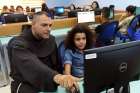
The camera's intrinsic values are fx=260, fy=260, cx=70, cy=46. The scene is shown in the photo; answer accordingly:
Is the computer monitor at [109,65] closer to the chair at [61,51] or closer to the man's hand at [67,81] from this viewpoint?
the man's hand at [67,81]

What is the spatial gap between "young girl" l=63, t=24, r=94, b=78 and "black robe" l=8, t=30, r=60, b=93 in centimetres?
22

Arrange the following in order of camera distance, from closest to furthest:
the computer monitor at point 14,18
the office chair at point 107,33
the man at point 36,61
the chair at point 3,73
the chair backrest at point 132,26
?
the man at point 36,61
the chair at point 3,73
the office chair at point 107,33
the chair backrest at point 132,26
the computer monitor at point 14,18

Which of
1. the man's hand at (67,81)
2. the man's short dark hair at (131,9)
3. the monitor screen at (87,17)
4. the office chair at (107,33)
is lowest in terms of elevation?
the office chair at (107,33)

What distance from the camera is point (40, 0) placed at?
448 inches

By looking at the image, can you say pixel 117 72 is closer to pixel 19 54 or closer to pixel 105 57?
pixel 105 57

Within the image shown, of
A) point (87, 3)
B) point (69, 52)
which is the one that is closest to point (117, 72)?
point (69, 52)

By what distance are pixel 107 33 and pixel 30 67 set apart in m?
3.03

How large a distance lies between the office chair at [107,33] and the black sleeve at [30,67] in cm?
280

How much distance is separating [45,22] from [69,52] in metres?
0.45

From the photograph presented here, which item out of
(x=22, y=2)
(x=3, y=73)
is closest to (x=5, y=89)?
(x=3, y=73)

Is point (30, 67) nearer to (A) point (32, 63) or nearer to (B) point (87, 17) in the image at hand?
(A) point (32, 63)

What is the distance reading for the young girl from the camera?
2338 millimetres

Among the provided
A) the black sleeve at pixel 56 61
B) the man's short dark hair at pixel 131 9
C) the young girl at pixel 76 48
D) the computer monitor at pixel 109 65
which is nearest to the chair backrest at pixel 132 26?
the man's short dark hair at pixel 131 9

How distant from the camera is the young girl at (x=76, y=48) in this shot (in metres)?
2.34
